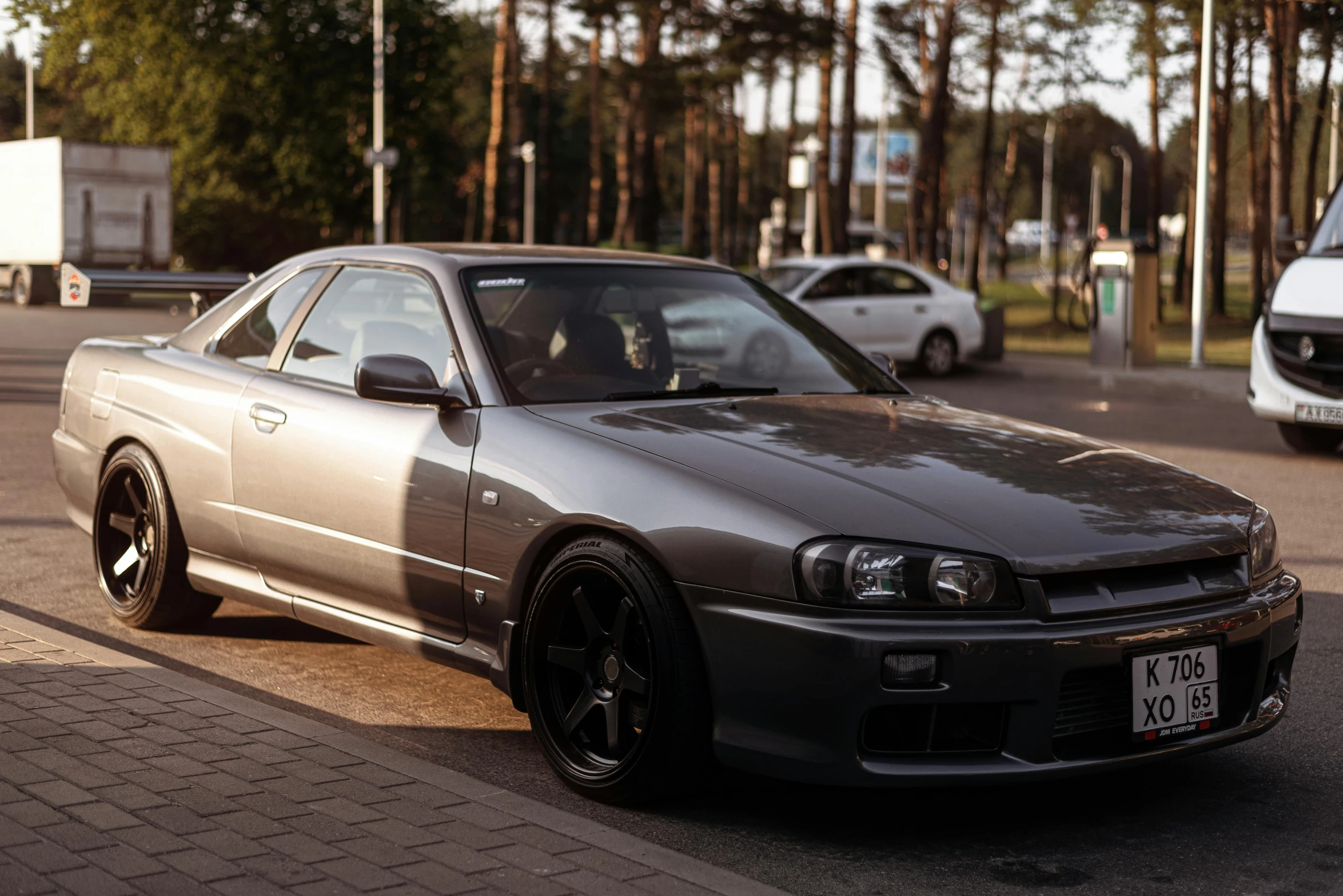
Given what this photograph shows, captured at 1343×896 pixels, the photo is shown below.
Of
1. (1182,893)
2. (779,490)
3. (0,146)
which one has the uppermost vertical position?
(0,146)

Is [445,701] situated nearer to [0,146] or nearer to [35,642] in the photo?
[35,642]

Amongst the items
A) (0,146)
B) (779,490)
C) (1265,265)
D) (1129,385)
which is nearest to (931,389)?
(1129,385)

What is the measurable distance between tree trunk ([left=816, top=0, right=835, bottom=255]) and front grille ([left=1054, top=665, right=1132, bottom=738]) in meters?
34.9

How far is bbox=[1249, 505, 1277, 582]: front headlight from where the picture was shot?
4234 mm

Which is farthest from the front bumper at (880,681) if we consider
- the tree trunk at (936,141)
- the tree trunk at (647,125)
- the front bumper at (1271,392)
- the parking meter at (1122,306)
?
the tree trunk at (647,125)

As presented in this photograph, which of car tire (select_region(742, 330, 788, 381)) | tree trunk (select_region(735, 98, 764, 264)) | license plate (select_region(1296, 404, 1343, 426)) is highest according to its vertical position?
tree trunk (select_region(735, 98, 764, 264))

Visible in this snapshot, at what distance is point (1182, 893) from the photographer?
11.9 feet

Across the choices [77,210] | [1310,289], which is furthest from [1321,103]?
[77,210]

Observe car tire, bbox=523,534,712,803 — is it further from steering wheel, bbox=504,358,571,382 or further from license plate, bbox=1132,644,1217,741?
license plate, bbox=1132,644,1217,741

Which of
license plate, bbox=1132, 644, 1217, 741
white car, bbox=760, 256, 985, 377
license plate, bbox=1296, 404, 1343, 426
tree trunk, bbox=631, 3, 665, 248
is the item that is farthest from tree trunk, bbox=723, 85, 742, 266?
license plate, bbox=1132, 644, 1217, 741

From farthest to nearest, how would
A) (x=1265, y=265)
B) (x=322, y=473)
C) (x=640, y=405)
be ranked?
(x=1265, y=265) < (x=322, y=473) < (x=640, y=405)

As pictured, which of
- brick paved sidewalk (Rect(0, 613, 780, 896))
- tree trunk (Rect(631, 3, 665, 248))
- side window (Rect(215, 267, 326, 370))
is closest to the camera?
brick paved sidewalk (Rect(0, 613, 780, 896))

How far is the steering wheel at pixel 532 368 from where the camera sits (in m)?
4.86

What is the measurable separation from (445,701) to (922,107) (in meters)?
45.2
